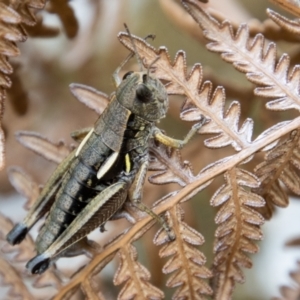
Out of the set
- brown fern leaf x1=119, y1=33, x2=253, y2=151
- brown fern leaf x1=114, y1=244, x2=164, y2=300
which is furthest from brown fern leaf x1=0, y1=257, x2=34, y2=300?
brown fern leaf x1=119, y1=33, x2=253, y2=151

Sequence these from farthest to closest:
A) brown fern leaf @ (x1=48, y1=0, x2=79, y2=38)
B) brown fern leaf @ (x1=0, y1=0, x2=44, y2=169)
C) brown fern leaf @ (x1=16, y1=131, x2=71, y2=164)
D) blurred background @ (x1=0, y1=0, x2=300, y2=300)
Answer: blurred background @ (x1=0, y1=0, x2=300, y2=300)
brown fern leaf @ (x1=48, y1=0, x2=79, y2=38)
brown fern leaf @ (x1=16, y1=131, x2=71, y2=164)
brown fern leaf @ (x1=0, y1=0, x2=44, y2=169)

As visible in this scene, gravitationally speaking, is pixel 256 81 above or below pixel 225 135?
above

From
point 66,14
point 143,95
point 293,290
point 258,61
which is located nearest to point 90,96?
point 143,95

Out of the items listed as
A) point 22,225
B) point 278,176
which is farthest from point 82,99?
point 278,176

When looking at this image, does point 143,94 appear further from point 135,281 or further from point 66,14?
point 66,14

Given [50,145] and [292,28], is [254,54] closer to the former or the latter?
[292,28]

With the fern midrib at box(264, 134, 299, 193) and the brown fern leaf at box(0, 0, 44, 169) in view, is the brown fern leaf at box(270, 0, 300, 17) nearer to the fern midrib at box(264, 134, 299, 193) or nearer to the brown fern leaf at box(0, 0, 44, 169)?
the fern midrib at box(264, 134, 299, 193)

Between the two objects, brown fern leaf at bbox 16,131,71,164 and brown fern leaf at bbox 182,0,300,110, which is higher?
brown fern leaf at bbox 182,0,300,110
